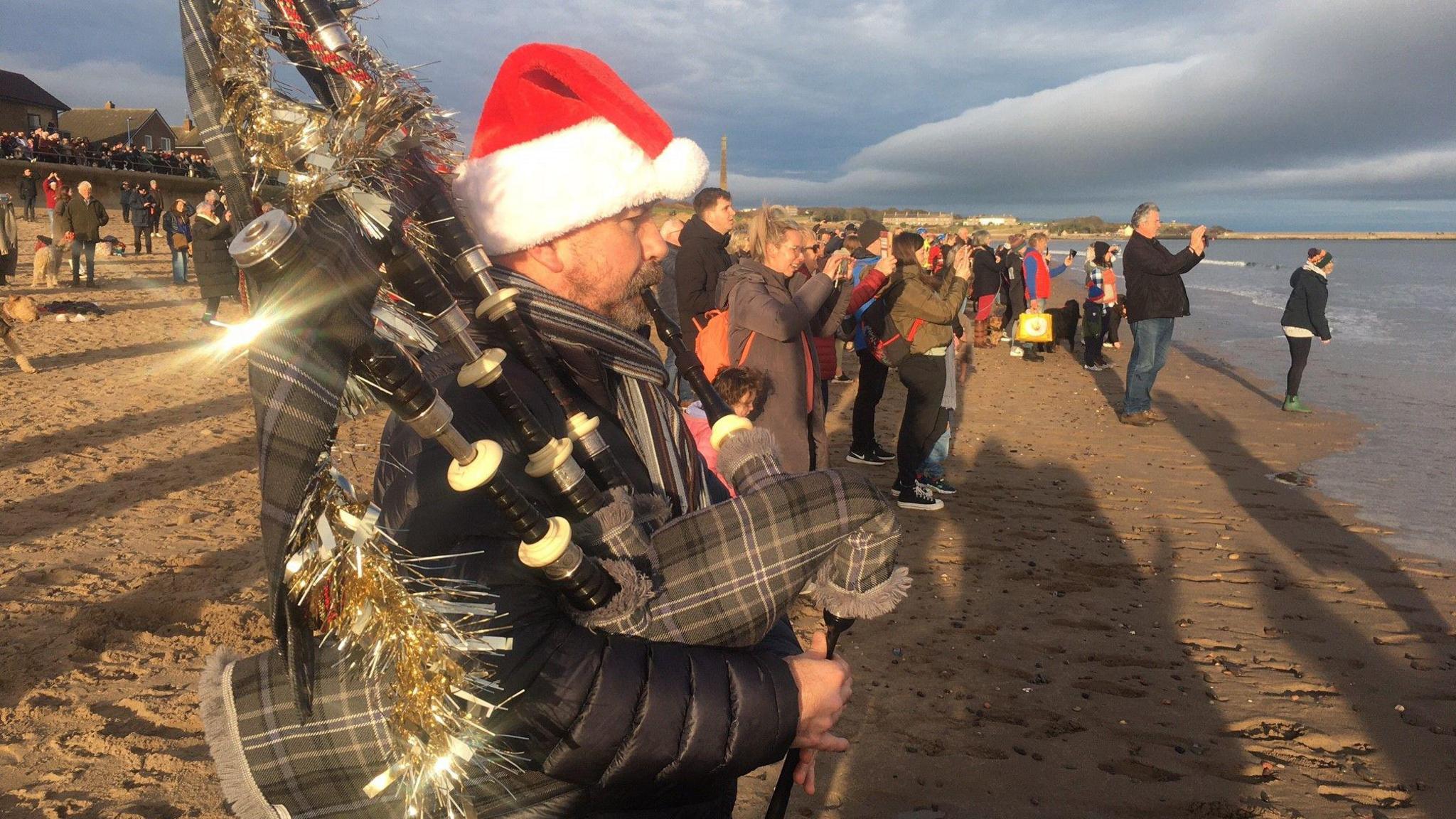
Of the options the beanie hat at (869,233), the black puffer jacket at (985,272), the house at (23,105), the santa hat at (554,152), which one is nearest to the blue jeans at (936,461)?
the beanie hat at (869,233)

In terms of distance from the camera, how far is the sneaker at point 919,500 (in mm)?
7395

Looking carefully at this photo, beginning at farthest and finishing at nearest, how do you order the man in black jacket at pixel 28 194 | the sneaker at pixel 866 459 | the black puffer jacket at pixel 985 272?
the man in black jacket at pixel 28 194
the black puffer jacket at pixel 985 272
the sneaker at pixel 866 459

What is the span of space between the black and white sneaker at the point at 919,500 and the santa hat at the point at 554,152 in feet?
19.1

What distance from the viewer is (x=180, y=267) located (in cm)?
2061

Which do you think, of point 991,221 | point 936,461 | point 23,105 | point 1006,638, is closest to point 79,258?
point 936,461

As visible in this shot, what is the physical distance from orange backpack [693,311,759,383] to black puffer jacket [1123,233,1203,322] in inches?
265

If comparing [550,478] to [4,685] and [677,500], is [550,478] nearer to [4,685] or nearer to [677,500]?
[677,500]

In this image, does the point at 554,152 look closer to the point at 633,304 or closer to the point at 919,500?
the point at 633,304

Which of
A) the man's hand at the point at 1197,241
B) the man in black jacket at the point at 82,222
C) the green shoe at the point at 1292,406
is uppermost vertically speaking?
the man in black jacket at the point at 82,222

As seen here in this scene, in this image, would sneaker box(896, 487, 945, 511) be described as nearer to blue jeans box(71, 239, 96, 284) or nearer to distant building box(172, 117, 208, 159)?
distant building box(172, 117, 208, 159)

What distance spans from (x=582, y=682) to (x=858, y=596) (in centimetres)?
63

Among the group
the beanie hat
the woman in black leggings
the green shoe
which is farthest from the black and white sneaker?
the green shoe

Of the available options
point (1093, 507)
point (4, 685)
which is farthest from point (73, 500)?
point (1093, 507)

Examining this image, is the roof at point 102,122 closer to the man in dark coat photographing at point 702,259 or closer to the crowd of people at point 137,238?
the crowd of people at point 137,238
